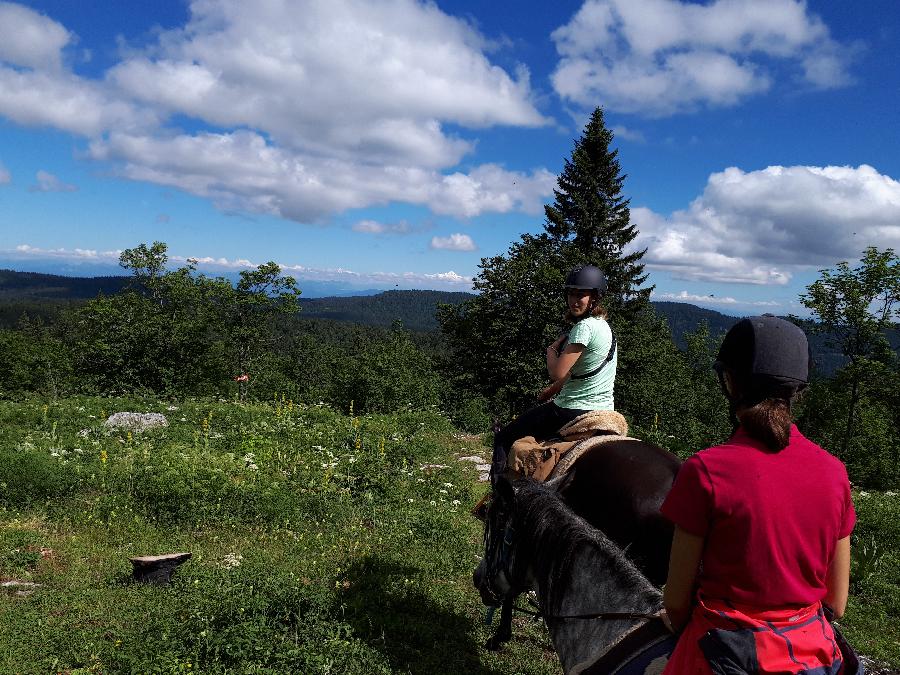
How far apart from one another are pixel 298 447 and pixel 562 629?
943 cm

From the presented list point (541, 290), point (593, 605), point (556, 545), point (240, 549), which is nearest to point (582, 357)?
point (556, 545)

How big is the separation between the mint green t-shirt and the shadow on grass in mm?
2878

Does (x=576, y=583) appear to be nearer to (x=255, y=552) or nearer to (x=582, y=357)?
(x=582, y=357)

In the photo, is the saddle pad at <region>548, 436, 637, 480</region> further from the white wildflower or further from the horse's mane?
the white wildflower

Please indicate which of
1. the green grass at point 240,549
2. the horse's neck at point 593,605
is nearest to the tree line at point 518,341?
the green grass at point 240,549

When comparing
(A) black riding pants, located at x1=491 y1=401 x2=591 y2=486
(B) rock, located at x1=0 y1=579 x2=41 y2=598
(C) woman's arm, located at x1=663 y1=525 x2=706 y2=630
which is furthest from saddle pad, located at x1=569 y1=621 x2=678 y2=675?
(B) rock, located at x1=0 y1=579 x2=41 y2=598

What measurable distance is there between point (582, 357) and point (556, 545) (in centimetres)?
188

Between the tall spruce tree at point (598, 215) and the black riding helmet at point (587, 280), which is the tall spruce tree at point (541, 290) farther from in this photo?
the black riding helmet at point (587, 280)

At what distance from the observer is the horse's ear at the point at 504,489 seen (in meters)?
4.58

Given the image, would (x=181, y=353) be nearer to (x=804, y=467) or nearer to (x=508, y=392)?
(x=508, y=392)

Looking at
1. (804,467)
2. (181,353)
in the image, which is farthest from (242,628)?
(181,353)

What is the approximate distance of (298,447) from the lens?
11.7m

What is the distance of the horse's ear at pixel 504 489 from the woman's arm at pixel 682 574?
238 centimetres

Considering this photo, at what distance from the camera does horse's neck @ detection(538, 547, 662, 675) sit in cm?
278
